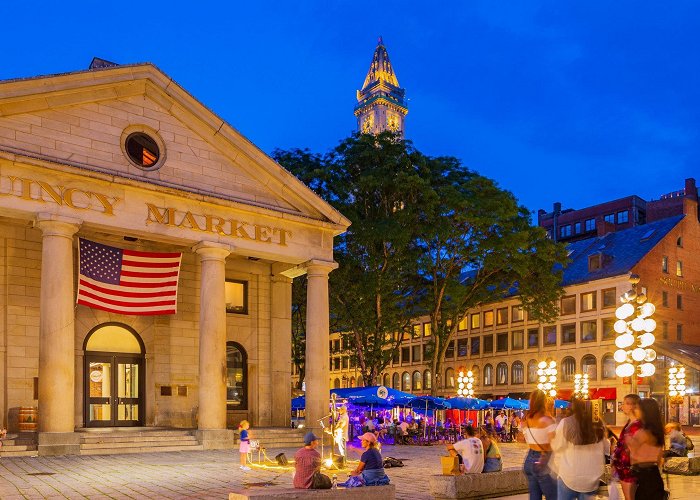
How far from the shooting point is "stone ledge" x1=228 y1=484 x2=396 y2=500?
1130 cm

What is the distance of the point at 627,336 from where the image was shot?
16.7m

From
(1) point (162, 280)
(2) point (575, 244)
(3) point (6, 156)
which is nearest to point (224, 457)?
(1) point (162, 280)

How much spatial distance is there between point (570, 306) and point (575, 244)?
778 centimetres

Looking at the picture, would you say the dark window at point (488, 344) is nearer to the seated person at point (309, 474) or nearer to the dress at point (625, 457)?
the seated person at point (309, 474)

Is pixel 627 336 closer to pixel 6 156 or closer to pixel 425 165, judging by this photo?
pixel 6 156

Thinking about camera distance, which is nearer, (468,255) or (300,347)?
(468,255)

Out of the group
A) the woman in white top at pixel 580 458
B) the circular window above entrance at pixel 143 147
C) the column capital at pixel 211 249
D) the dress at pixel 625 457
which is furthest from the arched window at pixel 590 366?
the woman in white top at pixel 580 458

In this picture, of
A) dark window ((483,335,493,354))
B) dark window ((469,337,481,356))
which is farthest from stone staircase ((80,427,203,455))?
dark window ((469,337,481,356))

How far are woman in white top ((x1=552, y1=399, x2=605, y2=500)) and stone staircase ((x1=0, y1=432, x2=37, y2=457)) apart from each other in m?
17.0

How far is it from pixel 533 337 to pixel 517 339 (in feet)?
6.82

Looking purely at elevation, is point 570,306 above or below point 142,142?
below

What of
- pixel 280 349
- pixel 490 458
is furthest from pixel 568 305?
pixel 490 458

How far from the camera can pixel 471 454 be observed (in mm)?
15555

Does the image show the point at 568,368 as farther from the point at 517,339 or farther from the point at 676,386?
the point at 676,386
